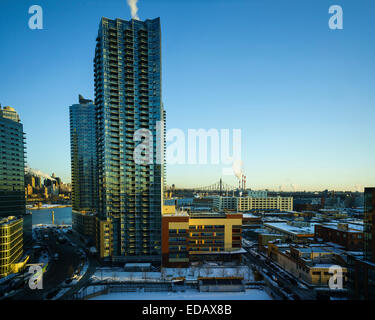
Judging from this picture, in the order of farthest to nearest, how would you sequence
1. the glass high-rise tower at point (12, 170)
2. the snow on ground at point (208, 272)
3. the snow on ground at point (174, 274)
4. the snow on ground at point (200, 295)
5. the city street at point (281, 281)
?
the glass high-rise tower at point (12, 170) → the snow on ground at point (208, 272) → the snow on ground at point (174, 274) → the city street at point (281, 281) → the snow on ground at point (200, 295)

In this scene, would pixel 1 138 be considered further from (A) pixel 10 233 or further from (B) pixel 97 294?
(B) pixel 97 294

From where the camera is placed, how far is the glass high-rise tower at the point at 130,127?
14.8 meters

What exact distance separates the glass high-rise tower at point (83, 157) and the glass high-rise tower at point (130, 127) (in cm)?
1022

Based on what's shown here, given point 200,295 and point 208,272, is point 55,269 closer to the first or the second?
point 208,272

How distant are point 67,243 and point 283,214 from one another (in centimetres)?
2845

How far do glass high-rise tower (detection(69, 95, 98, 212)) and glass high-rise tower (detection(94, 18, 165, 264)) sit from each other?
1022 cm

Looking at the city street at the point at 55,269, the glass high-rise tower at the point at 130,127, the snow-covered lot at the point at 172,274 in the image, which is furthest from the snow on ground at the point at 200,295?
the glass high-rise tower at the point at 130,127

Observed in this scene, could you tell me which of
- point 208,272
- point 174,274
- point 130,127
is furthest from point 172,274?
point 130,127

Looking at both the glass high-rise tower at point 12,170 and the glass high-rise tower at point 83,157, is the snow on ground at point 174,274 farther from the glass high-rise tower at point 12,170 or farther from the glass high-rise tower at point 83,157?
the glass high-rise tower at point 83,157

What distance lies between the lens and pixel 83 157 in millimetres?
24656

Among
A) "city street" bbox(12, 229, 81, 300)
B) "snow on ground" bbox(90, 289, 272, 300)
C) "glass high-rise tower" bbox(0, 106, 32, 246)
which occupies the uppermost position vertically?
"glass high-rise tower" bbox(0, 106, 32, 246)

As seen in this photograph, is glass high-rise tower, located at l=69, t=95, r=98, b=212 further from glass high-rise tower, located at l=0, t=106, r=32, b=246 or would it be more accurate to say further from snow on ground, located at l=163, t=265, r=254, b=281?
snow on ground, located at l=163, t=265, r=254, b=281

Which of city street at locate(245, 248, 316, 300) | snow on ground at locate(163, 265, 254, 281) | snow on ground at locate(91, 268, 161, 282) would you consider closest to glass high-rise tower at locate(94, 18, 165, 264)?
snow on ground at locate(91, 268, 161, 282)

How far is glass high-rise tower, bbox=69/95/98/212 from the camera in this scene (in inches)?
958
